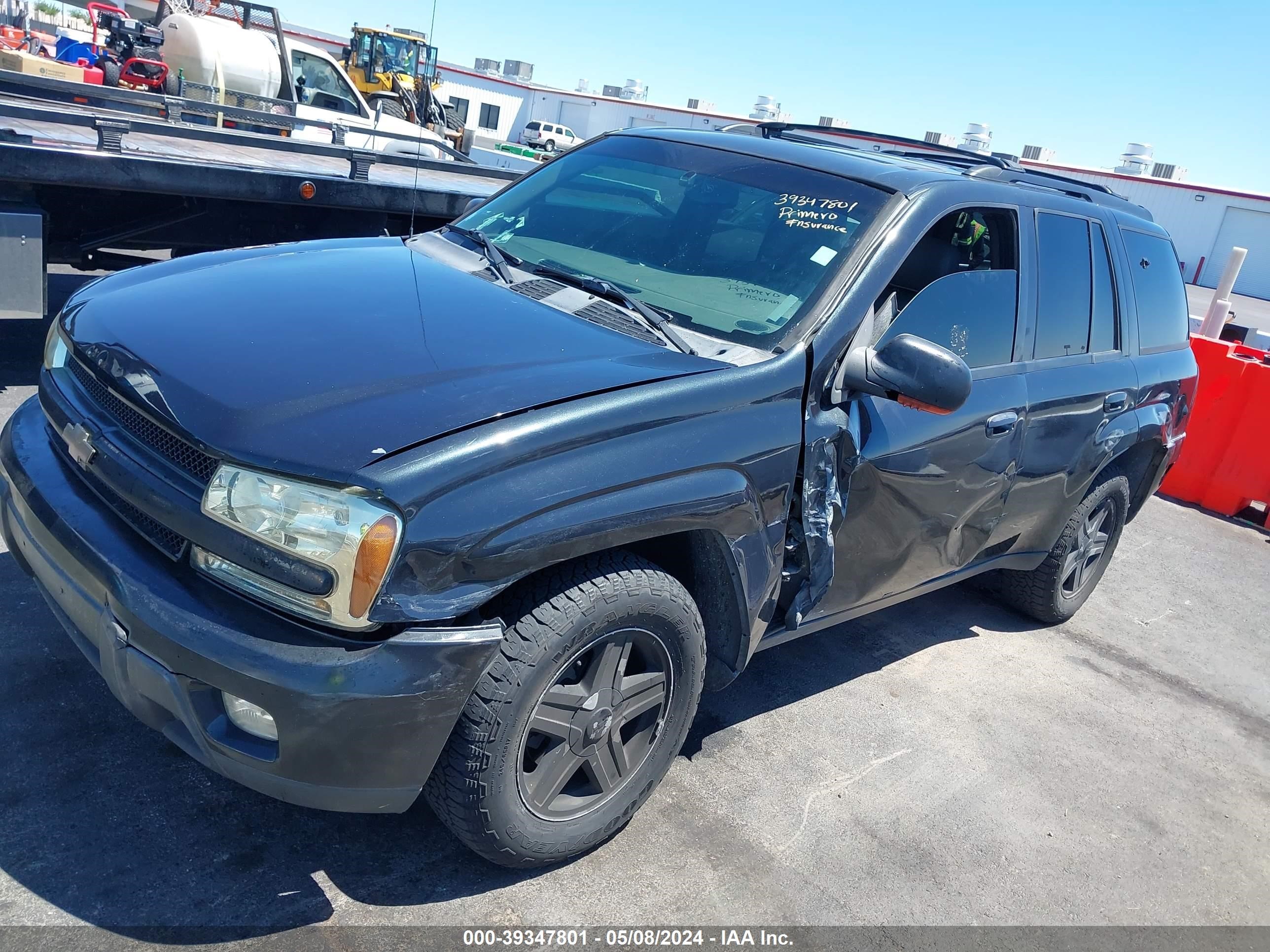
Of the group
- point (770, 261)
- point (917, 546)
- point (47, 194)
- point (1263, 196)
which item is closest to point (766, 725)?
point (917, 546)

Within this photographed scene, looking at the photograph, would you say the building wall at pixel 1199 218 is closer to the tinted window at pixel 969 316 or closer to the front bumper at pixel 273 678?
the tinted window at pixel 969 316

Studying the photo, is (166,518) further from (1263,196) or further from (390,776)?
(1263,196)

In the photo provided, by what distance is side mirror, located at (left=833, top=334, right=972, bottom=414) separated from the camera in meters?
2.90

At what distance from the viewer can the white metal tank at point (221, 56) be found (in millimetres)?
12086

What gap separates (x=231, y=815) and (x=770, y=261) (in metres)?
2.25

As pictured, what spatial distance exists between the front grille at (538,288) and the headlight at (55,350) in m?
1.31

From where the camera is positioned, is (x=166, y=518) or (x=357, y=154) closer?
(x=166, y=518)

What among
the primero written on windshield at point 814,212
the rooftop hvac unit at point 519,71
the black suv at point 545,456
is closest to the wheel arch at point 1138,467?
the black suv at point 545,456

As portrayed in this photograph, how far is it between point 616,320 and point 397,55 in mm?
19655

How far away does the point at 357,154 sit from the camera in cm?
Result: 653

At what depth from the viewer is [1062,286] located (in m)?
4.03

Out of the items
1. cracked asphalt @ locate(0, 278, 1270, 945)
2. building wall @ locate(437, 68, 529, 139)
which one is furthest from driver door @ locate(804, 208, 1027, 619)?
building wall @ locate(437, 68, 529, 139)

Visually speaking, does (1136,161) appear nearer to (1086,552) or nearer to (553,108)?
(553,108)

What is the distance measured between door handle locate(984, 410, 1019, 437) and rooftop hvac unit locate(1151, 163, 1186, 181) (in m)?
48.5
